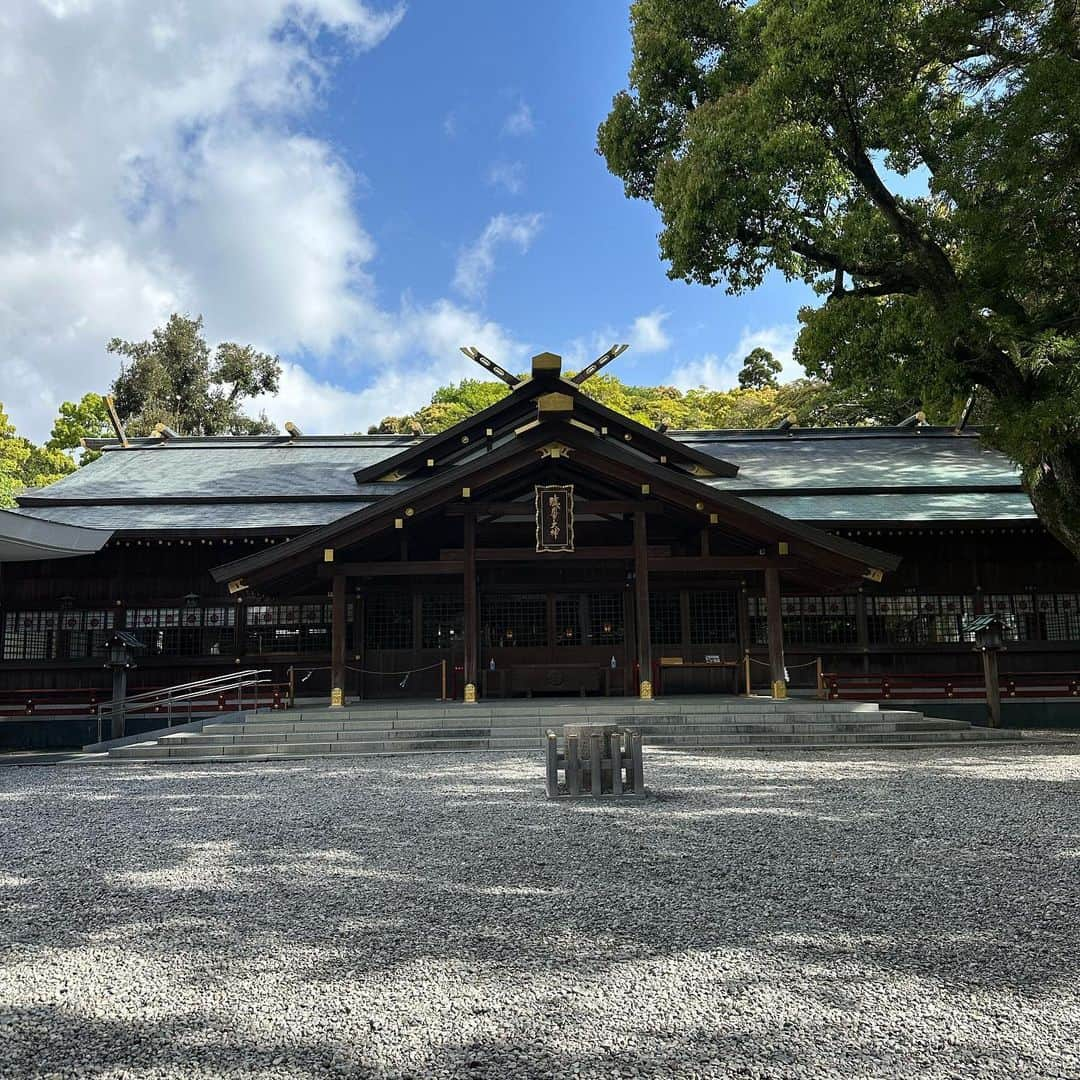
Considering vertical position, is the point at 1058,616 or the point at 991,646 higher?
the point at 1058,616

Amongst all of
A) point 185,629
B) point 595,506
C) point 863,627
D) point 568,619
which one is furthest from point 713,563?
point 185,629

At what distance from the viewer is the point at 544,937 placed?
14.4 ft

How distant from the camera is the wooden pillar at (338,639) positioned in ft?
47.3

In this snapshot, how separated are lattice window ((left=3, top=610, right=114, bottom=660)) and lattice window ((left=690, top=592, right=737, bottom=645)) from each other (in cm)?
1269

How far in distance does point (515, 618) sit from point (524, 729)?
4.69 meters

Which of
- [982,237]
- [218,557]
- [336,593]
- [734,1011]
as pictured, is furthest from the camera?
[218,557]

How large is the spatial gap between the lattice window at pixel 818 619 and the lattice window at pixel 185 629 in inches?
469

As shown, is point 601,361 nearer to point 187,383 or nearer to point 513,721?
point 513,721

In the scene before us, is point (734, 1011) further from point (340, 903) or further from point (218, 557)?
point (218, 557)

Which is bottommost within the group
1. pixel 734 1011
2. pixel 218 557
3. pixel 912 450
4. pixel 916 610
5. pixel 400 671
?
pixel 734 1011

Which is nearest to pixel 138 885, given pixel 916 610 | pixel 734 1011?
pixel 734 1011

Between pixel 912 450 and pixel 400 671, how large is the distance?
15854mm

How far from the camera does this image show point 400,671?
650 inches

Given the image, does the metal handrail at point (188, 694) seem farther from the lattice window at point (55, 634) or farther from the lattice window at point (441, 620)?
the lattice window at point (441, 620)
